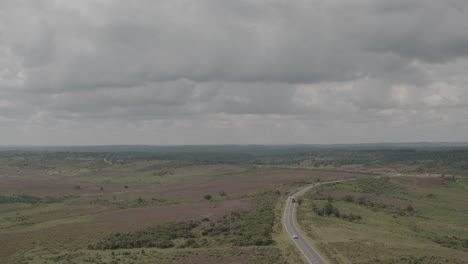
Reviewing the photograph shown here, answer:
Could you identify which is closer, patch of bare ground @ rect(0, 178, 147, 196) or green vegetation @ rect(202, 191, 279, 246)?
green vegetation @ rect(202, 191, 279, 246)

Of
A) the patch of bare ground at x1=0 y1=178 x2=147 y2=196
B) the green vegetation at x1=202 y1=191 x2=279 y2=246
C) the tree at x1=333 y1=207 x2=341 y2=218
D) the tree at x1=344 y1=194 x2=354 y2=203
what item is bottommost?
the patch of bare ground at x1=0 y1=178 x2=147 y2=196

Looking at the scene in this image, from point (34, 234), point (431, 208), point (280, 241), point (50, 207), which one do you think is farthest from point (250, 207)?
point (50, 207)

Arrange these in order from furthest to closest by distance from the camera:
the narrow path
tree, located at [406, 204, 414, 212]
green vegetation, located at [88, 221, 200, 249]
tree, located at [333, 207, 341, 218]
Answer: tree, located at [406, 204, 414, 212], tree, located at [333, 207, 341, 218], green vegetation, located at [88, 221, 200, 249], the narrow path

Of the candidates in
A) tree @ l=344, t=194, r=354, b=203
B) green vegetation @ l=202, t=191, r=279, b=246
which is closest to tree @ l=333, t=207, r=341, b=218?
green vegetation @ l=202, t=191, r=279, b=246

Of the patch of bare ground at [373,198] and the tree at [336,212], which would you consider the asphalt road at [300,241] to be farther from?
the patch of bare ground at [373,198]

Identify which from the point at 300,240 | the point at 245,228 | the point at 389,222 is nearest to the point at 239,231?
the point at 245,228

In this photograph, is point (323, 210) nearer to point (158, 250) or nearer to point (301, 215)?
point (301, 215)

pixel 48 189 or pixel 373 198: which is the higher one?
pixel 373 198

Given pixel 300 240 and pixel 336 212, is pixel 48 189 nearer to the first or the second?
pixel 336 212

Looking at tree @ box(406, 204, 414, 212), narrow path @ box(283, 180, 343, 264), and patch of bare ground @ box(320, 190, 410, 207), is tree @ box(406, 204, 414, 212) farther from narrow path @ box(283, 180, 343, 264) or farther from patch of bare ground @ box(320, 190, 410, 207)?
narrow path @ box(283, 180, 343, 264)
